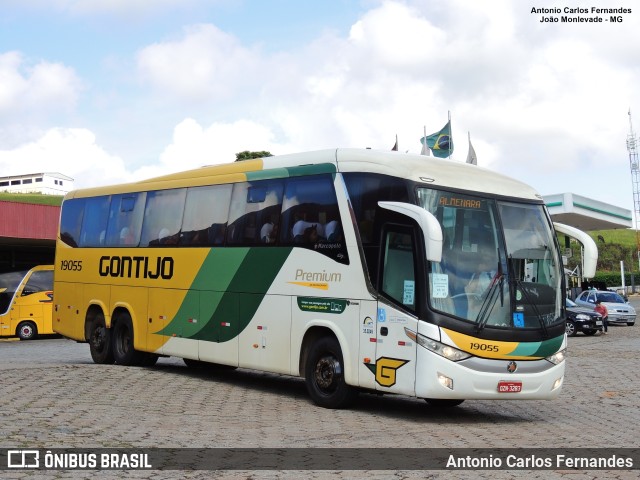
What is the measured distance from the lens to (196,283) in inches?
666

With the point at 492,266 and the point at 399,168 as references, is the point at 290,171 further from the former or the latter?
the point at 492,266

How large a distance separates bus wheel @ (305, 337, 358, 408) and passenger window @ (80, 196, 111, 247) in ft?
24.7

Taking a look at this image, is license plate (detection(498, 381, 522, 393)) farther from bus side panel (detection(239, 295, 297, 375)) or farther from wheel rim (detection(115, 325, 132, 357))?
wheel rim (detection(115, 325, 132, 357))

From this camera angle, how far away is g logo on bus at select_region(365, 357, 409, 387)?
12.6 meters

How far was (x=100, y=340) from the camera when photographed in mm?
19938

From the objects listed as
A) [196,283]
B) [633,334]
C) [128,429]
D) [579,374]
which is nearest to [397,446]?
[128,429]

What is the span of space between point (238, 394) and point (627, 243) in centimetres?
12927

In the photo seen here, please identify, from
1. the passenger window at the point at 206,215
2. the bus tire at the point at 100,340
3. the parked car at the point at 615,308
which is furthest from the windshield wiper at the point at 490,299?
the parked car at the point at 615,308

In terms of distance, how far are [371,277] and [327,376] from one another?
1.69m

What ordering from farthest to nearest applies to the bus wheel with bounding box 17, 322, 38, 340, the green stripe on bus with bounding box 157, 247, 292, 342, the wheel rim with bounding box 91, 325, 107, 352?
the bus wheel with bounding box 17, 322, 38, 340, the wheel rim with bounding box 91, 325, 107, 352, the green stripe on bus with bounding box 157, 247, 292, 342

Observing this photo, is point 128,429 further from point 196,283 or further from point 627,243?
point 627,243

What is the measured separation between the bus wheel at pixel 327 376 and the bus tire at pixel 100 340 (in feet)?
22.3

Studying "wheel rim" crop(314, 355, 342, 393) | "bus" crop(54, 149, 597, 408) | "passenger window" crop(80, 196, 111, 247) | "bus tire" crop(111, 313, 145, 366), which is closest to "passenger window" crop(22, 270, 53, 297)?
"passenger window" crop(80, 196, 111, 247)

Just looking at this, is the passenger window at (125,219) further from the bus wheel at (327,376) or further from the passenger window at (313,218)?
the bus wheel at (327,376)
